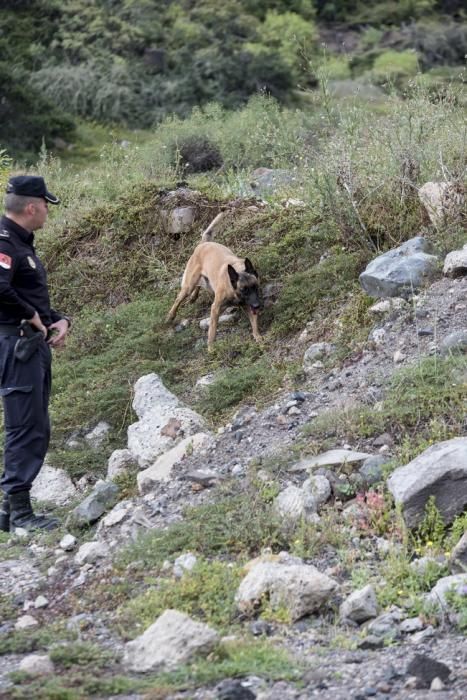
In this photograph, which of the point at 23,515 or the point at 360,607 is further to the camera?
the point at 23,515

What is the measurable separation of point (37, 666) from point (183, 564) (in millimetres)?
1084

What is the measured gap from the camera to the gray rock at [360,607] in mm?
4766

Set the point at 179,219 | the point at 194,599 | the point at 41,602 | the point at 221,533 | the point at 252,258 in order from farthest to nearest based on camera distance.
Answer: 1. the point at 179,219
2. the point at 252,258
3. the point at 221,533
4. the point at 41,602
5. the point at 194,599

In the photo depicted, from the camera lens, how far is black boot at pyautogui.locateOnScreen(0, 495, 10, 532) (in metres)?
6.86

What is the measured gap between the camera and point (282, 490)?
5.99m

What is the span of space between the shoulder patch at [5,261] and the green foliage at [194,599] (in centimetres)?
235

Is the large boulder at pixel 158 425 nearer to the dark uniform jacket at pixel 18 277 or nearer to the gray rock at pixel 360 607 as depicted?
the dark uniform jacket at pixel 18 277

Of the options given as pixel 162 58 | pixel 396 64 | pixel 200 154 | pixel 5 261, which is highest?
pixel 5 261

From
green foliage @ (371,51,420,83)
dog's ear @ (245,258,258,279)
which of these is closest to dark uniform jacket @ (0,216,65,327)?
dog's ear @ (245,258,258,279)

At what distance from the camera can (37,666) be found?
14.8ft

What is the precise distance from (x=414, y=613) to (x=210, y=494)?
1745mm

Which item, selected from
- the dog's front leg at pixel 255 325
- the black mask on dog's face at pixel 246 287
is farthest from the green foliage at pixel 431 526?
the black mask on dog's face at pixel 246 287

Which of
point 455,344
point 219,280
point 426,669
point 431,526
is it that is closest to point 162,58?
point 219,280

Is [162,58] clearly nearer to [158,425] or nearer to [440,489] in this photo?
[158,425]
